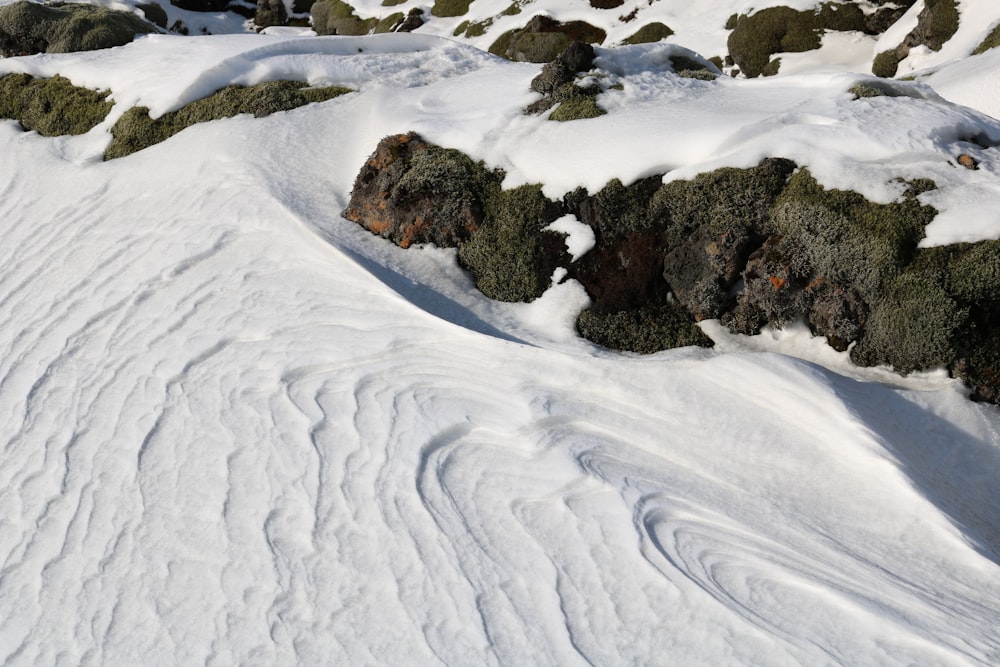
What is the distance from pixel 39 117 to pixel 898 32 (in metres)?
25.6

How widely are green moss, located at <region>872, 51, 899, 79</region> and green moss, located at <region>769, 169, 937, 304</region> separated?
20.2m

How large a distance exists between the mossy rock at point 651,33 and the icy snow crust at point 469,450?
73.8 feet

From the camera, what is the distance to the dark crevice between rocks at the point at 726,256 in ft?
27.8

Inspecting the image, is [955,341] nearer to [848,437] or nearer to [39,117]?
[848,437]

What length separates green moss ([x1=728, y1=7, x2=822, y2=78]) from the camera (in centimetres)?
2972

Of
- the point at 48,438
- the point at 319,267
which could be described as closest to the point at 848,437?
the point at 319,267

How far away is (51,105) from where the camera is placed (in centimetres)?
1703

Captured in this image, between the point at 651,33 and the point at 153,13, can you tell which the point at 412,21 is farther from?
the point at 651,33

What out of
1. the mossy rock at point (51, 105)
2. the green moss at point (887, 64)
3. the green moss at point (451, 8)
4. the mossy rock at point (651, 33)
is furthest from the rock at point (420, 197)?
the green moss at point (451, 8)

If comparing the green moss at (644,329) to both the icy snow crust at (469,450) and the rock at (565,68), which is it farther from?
the rock at (565,68)

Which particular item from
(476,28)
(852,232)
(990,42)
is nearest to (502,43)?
(476,28)

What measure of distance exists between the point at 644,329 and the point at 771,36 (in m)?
24.3

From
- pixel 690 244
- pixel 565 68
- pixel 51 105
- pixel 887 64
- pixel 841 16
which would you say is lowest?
pixel 887 64

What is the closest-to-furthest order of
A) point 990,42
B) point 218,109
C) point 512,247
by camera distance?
point 512,247 < point 218,109 < point 990,42
